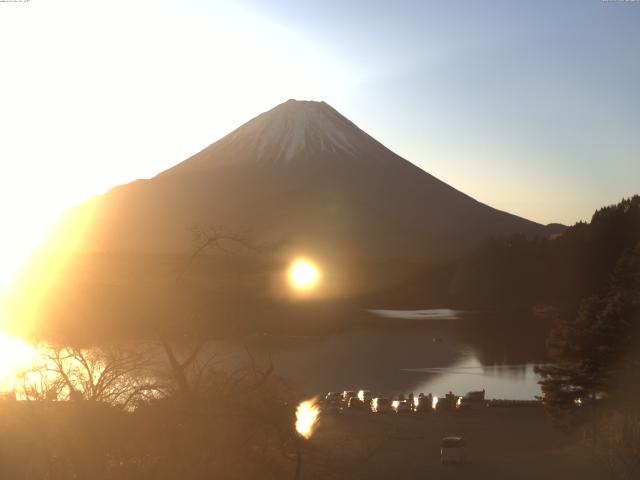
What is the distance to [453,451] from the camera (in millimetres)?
16016

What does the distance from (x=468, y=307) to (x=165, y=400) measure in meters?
63.6

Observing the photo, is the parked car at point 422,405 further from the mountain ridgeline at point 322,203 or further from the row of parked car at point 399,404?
the mountain ridgeline at point 322,203

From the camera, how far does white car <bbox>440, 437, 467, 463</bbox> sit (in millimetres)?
15898

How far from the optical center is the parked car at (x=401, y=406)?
23042mm

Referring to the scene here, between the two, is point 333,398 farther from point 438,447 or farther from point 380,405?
point 438,447

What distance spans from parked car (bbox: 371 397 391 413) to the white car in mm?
6964

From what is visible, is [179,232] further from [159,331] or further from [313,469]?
[159,331]

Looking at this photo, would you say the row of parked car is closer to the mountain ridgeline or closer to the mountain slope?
the mountain ridgeline

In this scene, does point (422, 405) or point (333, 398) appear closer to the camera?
point (422, 405)

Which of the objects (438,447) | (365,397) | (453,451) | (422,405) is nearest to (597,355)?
(453,451)

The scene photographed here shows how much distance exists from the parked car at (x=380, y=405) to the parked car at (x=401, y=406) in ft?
0.60

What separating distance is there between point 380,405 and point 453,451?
7712 mm

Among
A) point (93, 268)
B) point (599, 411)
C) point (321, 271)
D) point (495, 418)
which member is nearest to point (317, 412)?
Answer: point (495, 418)

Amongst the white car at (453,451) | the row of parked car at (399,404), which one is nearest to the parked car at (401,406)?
the row of parked car at (399,404)
